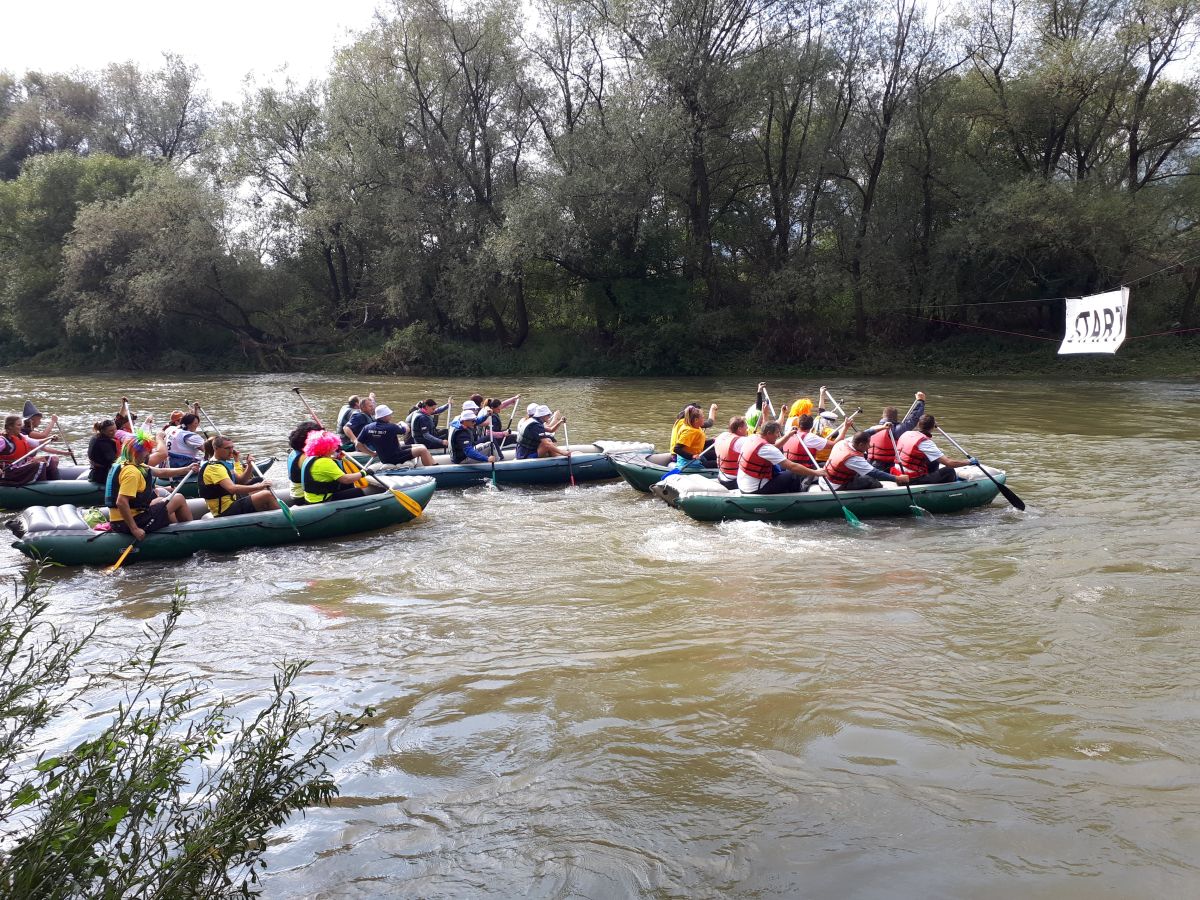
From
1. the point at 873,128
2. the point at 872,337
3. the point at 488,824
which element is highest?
the point at 873,128

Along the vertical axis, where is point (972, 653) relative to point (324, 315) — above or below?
below

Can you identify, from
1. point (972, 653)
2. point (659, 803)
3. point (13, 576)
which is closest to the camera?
point (659, 803)

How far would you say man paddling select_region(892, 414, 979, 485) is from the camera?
9.41 meters

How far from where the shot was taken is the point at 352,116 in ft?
85.6

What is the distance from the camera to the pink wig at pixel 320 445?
8766mm

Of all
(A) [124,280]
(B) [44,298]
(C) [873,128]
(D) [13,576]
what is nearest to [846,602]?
(D) [13,576]

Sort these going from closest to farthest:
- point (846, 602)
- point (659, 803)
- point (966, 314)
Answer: point (659, 803) → point (846, 602) → point (966, 314)

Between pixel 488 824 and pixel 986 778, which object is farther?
pixel 986 778

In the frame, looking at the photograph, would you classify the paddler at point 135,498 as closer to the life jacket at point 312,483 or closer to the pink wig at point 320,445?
the life jacket at point 312,483

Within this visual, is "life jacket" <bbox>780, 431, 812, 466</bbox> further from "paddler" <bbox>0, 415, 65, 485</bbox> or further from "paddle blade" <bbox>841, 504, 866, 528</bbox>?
"paddler" <bbox>0, 415, 65, 485</bbox>

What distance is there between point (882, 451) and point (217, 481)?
7.07 metres

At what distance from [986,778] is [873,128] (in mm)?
23884

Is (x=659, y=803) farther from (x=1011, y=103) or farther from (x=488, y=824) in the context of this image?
(x=1011, y=103)

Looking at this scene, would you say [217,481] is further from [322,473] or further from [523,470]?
[523,470]
